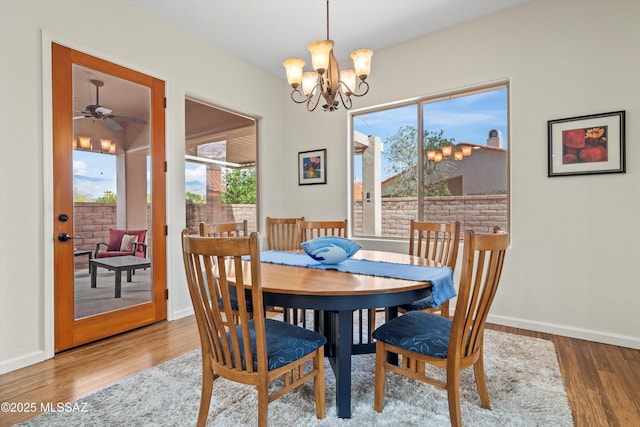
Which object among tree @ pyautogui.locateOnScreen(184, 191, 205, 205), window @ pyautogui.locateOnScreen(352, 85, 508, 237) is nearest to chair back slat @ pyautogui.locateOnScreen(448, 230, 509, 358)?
window @ pyautogui.locateOnScreen(352, 85, 508, 237)

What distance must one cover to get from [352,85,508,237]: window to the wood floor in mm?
1277

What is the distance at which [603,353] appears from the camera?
2455mm

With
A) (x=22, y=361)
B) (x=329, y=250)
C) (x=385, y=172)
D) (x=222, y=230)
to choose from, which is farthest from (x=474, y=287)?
(x=22, y=361)

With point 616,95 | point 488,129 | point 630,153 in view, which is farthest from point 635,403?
point 488,129

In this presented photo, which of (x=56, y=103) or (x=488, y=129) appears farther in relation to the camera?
(x=488, y=129)

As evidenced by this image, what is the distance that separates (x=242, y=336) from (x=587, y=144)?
2977 mm

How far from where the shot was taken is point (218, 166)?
385 cm

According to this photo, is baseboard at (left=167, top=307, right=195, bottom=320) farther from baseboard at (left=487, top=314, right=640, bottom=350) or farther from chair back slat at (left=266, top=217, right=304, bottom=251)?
baseboard at (left=487, top=314, right=640, bottom=350)

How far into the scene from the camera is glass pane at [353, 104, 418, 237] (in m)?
3.75

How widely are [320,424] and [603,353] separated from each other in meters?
2.23

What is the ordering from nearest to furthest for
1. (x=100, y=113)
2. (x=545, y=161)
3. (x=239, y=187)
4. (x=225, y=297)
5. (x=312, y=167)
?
(x=225, y=297), (x=100, y=113), (x=545, y=161), (x=239, y=187), (x=312, y=167)

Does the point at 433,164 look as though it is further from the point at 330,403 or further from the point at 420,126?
the point at 330,403

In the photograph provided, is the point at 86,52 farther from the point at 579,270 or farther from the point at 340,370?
the point at 579,270

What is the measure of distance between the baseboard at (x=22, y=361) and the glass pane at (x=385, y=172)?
3.05 meters
